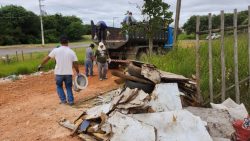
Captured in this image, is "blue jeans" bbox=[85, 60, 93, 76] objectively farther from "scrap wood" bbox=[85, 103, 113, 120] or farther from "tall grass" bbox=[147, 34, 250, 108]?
"scrap wood" bbox=[85, 103, 113, 120]

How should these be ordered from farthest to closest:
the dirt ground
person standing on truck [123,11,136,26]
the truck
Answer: the truck < person standing on truck [123,11,136,26] < the dirt ground

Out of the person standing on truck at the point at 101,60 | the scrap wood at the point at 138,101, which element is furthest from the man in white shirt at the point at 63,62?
the person standing on truck at the point at 101,60

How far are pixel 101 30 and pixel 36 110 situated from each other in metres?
8.49

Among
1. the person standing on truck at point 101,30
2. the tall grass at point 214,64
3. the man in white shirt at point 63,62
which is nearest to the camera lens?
the tall grass at point 214,64

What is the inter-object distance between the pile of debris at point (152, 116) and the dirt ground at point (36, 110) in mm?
505

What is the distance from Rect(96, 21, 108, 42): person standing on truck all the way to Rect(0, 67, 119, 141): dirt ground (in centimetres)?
296

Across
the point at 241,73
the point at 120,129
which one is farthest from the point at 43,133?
the point at 241,73

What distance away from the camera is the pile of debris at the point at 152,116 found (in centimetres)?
607

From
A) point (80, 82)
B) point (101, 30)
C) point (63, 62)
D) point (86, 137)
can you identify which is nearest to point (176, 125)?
point (86, 137)

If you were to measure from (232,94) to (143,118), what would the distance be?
3.17 metres

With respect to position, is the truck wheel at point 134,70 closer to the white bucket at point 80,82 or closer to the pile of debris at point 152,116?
the pile of debris at point 152,116

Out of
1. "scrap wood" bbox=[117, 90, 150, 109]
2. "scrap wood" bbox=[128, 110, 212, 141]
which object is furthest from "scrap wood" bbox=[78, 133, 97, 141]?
"scrap wood" bbox=[128, 110, 212, 141]

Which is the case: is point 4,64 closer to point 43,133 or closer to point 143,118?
point 43,133

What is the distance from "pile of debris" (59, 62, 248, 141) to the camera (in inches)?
239
